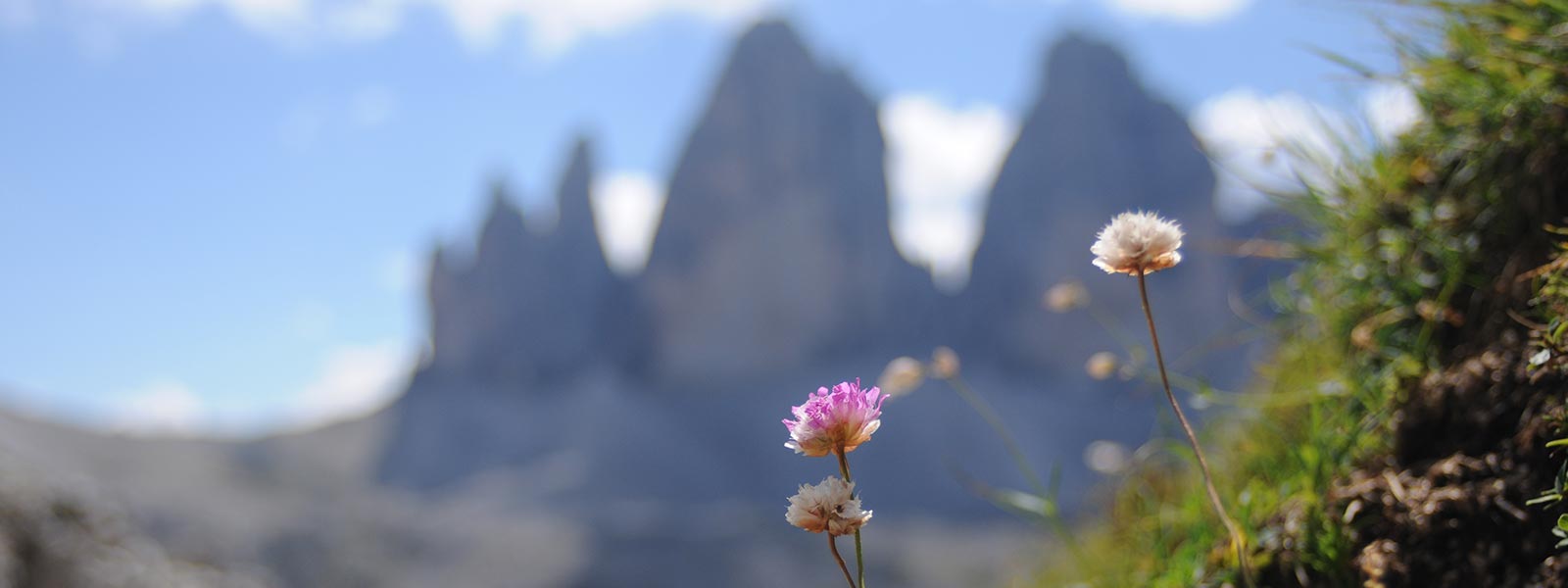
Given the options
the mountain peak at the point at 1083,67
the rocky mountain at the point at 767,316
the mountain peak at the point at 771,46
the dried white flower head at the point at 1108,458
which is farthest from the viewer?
the mountain peak at the point at 771,46

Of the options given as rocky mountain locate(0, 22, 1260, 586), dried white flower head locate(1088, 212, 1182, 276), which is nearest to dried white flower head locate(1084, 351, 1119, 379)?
dried white flower head locate(1088, 212, 1182, 276)

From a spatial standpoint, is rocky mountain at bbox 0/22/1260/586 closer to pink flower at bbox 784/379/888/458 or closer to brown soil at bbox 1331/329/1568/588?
brown soil at bbox 1331/329/1568/588

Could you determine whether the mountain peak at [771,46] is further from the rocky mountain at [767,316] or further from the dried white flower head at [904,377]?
the dried white flower head at [904,377]

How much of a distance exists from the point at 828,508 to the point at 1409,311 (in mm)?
1502

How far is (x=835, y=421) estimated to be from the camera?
0.98 metres

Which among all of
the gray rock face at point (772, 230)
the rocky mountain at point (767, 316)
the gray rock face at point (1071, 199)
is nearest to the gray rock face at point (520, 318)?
the rocky mountain at point (767, 316)

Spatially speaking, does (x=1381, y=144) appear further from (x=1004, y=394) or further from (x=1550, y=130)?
(x=1004, y=394)

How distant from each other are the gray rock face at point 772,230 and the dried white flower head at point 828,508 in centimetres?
7662

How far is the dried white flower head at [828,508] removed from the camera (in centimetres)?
93

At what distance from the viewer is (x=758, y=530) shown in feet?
156

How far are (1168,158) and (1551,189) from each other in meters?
83.8

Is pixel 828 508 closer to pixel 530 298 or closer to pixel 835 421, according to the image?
pixel 835 421

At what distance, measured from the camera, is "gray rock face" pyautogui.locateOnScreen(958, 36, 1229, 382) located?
76.4 metres

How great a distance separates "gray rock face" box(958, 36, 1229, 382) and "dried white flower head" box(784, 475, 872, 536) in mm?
76629
